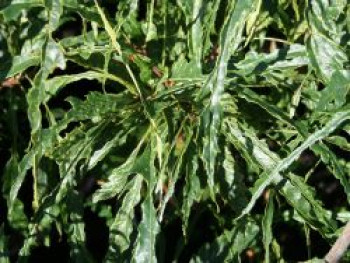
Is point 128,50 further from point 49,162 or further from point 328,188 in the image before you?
point 328,188

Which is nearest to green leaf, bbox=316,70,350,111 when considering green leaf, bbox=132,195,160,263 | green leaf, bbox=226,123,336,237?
green leaf, bbox=226,123,336,237

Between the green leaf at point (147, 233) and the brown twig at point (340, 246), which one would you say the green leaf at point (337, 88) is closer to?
the brown twig at point (340, 246)

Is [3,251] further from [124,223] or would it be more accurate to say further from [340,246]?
[340,246]

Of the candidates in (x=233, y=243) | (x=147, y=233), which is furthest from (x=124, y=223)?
(x=233, y=243)

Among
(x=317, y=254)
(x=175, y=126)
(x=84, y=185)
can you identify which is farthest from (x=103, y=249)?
(x=175, y=126)

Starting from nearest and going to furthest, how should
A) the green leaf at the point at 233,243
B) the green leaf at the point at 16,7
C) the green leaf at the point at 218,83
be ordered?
1. the green leaf at the point at 218,83
2. the green leaf at the point at 16,7
3. the green leaf at the point at 233,243

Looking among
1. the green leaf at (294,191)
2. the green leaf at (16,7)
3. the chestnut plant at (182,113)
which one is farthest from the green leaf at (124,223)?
the green leaf at (16,7)

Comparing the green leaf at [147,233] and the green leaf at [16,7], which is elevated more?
the green leaf at [16,7]

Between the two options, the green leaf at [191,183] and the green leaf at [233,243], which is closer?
the green leaf at [191,183]

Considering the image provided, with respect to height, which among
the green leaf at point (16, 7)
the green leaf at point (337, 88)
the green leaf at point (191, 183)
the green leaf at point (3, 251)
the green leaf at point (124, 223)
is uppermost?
the green leaf at point (16, 7)
